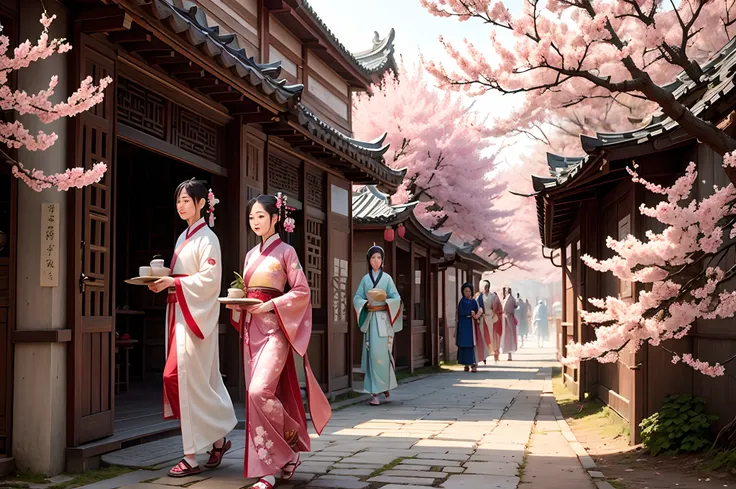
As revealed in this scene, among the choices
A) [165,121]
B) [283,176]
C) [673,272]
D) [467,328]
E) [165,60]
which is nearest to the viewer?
[673,272]

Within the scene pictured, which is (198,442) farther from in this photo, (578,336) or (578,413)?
(578,336)

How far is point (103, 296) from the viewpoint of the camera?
6.82 meters

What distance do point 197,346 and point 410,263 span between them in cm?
1469

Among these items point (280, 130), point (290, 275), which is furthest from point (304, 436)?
point (280, 130)

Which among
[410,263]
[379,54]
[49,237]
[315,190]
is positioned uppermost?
[379,54]

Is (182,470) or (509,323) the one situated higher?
(509,323)

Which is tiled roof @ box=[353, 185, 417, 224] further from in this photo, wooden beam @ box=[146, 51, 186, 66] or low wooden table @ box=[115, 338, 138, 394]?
wooden beam @ box=[146, 51, 186, 66]

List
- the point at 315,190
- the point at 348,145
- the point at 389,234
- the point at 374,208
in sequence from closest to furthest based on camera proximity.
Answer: the point at 348,145
the point at 315,190
the point at 389,234
the point at 374,208

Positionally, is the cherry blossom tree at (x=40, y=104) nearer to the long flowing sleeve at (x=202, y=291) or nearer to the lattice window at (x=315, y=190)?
the long flowing sleeve at (x=202, y=291)

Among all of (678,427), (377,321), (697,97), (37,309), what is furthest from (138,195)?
(678,427)

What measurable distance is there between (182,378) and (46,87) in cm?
257

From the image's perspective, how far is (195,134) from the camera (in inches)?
347

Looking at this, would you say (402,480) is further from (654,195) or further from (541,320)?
(541,320)

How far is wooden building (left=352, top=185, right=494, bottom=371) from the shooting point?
723 inches
